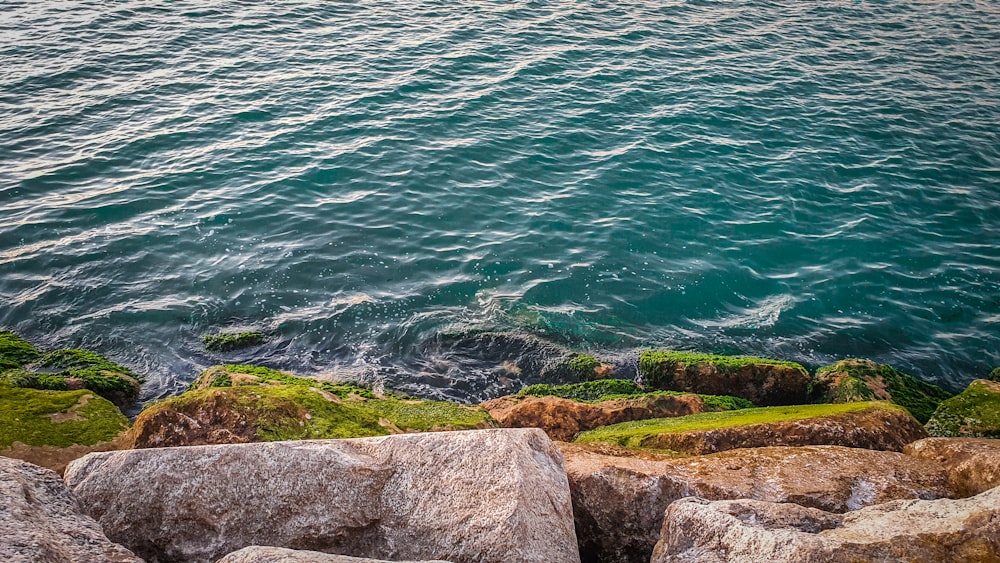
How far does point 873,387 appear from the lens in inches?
507

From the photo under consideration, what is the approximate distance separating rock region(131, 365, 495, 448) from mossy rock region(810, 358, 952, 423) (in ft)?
21.1

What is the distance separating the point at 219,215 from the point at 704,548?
15.2 m

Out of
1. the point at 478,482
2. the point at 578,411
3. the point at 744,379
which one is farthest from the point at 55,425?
the point at 744,379

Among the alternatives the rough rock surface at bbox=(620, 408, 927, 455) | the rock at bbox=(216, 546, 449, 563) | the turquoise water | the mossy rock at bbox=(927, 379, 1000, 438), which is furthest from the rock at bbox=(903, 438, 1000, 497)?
the rock at bbox=(216, 546, 449, 563)

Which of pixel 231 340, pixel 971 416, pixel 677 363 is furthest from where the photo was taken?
pixel 231 340

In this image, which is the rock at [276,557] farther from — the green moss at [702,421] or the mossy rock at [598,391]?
the mossy rock at [598,391]

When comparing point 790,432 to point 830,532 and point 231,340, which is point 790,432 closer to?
point 830,532

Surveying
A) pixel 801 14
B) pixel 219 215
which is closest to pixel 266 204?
pixel 219 215

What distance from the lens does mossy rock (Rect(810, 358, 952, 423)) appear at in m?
12.5

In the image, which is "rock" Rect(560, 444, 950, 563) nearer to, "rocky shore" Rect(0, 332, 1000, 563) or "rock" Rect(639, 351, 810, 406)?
"rocky shore" Rect(0, 332, 1000, 563)

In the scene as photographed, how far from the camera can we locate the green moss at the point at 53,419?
9289mm

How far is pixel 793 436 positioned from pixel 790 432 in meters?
0.07

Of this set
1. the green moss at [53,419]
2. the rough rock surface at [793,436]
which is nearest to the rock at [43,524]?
the green moss at [53,419]

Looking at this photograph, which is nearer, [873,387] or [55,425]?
[55,425]
